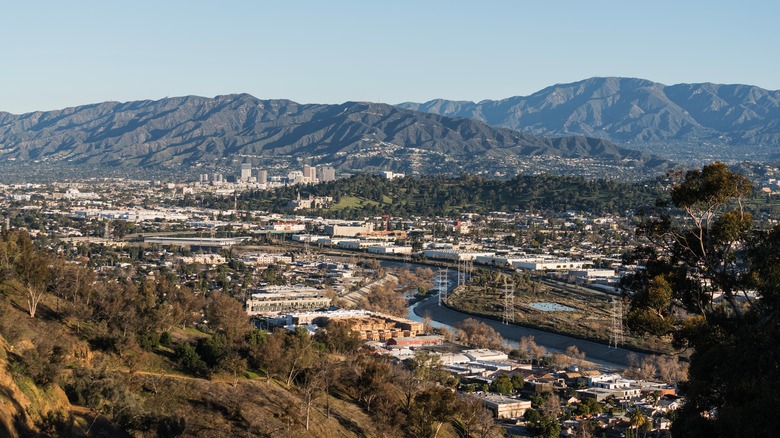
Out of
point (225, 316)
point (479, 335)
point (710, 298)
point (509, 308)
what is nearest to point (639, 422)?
point (225, 316)

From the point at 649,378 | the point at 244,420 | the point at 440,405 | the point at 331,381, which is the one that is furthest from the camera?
the point at 649,378

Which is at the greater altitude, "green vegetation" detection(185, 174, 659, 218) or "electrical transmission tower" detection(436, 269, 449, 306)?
"green vegetation" detection(185, 174, 659, 218)

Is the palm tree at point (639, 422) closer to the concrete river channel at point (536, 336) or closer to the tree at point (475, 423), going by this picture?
the tree at point (475, 423)

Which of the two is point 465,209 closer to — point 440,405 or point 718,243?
point 440,405

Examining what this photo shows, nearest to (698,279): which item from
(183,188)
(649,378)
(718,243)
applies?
(718,243)

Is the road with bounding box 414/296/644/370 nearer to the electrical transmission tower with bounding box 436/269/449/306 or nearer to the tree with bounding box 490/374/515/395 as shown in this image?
the electrical transmission tower with bounding box 436/269/449/306

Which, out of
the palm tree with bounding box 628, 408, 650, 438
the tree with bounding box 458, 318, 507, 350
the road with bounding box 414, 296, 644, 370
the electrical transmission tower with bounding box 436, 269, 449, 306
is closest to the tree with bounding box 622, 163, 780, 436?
the palm tree with bounding box 628, 408, 650, 438
